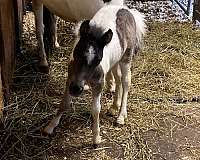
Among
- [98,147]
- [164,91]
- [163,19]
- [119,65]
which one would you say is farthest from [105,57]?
[163,19]

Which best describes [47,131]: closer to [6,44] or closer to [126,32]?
[6,44]

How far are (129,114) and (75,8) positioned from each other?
3.60 feet

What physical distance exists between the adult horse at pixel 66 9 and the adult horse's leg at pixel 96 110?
2.96 ft

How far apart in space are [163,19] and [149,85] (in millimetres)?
2009

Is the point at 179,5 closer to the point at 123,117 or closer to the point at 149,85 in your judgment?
the point at 149,85

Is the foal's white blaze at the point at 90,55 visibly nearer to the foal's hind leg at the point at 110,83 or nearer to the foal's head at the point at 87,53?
the foal's head at the point at 87,53

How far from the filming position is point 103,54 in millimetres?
2949

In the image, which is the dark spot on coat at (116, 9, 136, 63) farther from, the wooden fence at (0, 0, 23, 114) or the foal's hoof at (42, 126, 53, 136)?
the wooden fence at (0, 0, 23, 114)

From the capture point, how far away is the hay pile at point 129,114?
3242 millimetres

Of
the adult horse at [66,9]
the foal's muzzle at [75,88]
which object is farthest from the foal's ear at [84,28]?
the adult horse at [66,9]

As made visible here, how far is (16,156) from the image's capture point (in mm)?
3127

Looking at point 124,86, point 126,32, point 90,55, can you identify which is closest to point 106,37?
point 90,55

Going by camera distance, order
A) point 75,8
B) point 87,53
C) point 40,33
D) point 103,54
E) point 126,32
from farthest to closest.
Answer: point 40,33 < point 75,8 < point 126,32 < point 103,54 < point 87,53

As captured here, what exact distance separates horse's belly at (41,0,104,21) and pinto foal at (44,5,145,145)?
0.40m
